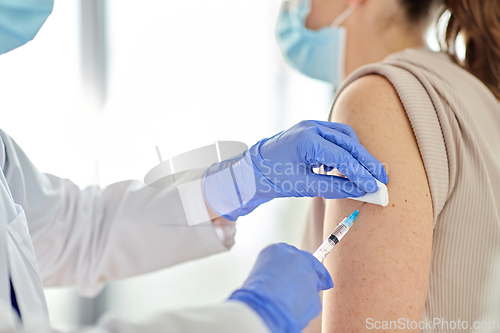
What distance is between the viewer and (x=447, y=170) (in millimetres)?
798

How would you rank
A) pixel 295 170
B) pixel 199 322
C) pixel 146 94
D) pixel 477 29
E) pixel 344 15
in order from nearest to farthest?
pixel 199 322, pixel 295 170, pixel 477 29, pixel 344 15, pixel 146 94

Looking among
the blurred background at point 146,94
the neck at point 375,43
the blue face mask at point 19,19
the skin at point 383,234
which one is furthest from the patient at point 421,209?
the blurred background at point 146,94

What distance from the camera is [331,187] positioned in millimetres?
814

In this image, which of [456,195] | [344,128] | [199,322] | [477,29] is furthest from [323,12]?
[199,322]

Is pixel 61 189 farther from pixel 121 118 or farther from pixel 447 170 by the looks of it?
pixel 121 118

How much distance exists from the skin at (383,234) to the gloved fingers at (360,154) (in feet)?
0.09

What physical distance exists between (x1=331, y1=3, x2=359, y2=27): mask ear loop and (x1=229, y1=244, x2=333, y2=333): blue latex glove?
3.05ft

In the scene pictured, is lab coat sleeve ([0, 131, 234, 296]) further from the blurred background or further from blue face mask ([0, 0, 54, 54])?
the blurred background

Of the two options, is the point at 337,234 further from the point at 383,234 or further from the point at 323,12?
the point at 323,12

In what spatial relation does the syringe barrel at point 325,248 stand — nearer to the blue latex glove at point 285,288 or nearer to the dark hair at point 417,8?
the blue latex glove at point 285,288

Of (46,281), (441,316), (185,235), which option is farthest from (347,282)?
(46,281)

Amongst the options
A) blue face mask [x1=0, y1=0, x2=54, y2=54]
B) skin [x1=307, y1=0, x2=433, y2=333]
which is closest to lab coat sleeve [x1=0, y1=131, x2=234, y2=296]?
blue face mask [x1=0, y1=0, x2=54, y2=54]

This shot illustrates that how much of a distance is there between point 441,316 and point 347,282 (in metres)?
0.25

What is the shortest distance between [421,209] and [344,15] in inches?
33.8
